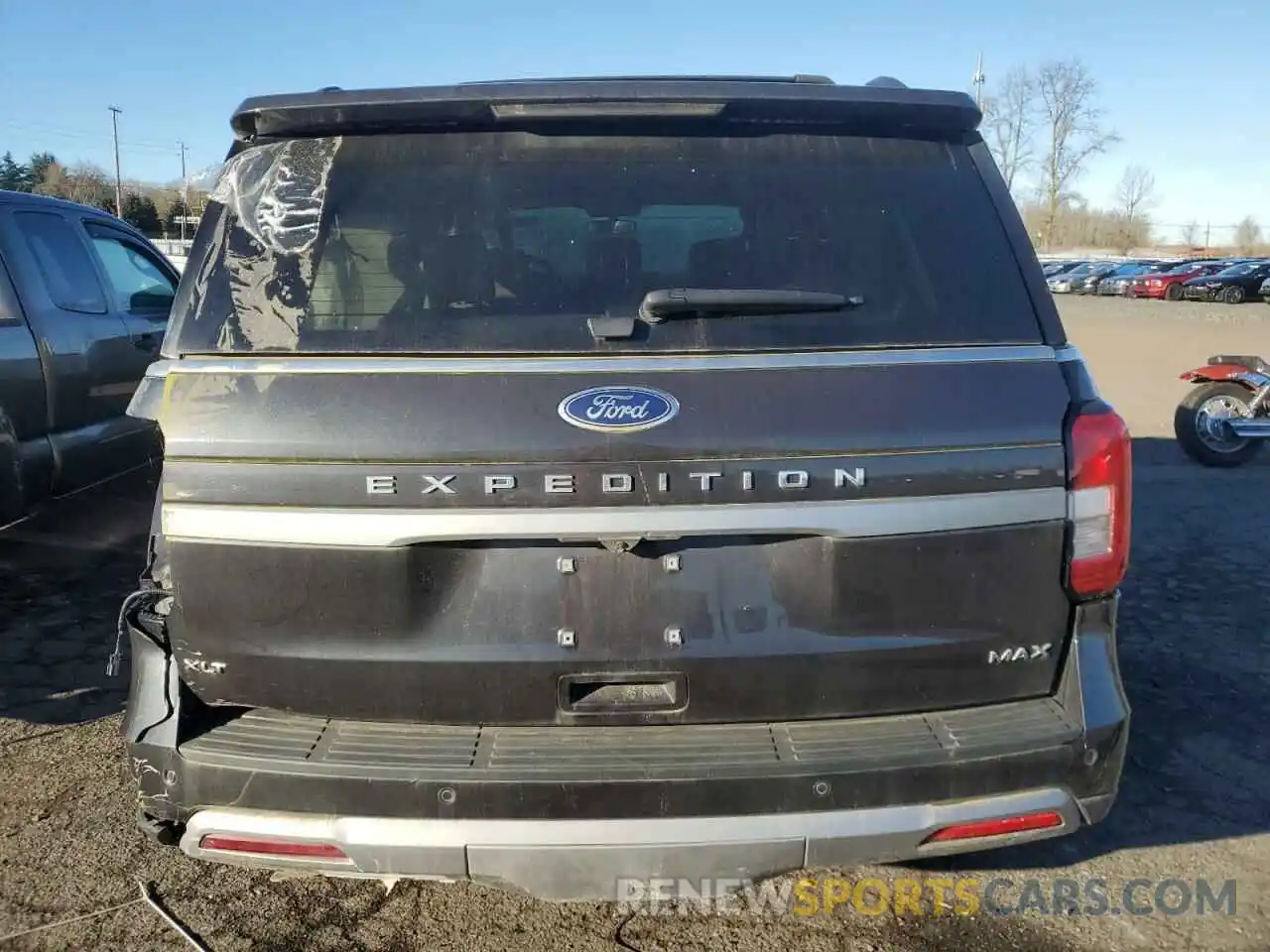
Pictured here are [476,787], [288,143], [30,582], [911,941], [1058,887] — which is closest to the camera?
[476,787]

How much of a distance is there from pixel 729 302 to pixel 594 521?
596 mm

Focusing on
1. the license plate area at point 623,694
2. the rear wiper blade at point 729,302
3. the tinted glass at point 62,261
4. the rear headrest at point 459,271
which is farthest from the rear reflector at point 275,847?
the tinted glass at point 62,261

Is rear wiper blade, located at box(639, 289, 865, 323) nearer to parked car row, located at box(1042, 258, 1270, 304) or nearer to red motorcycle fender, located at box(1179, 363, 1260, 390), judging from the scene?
red motorcycle fender, located at box(1179, 363, 1260, 390)

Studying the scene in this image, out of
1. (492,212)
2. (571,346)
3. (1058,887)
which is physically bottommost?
(1058,887)

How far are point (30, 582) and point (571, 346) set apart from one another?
5003 mm

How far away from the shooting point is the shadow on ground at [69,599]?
14.6 ft

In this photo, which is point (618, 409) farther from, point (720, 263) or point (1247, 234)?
point (1247, 234)

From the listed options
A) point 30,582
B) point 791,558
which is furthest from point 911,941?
point 30,582

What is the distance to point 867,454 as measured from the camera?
2.26 meters

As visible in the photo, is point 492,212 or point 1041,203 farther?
point 1041,203

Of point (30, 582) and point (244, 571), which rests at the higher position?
point (244, 571)

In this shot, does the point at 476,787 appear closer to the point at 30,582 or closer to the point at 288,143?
the point at 288,143

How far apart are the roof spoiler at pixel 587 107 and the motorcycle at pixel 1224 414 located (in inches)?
301

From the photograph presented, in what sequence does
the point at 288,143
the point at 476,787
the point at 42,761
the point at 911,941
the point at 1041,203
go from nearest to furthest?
the point at 476,787 → the point at 288,143 → the point at 911,941 → the point at 42,761 → the point at 1041,203
